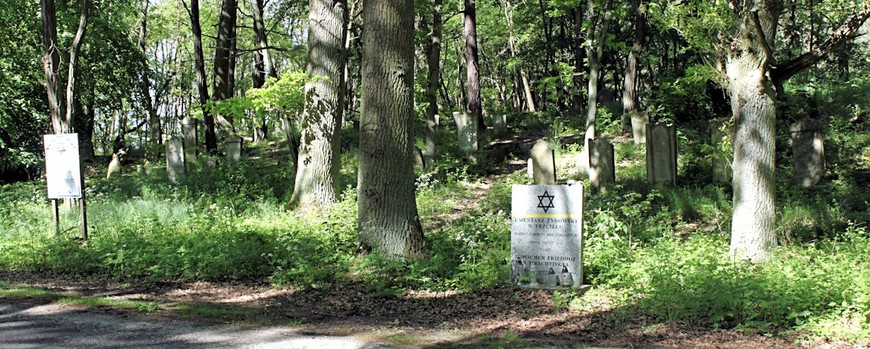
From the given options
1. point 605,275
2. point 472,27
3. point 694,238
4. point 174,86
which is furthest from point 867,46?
point 174,86

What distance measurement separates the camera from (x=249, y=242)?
30.2 feet

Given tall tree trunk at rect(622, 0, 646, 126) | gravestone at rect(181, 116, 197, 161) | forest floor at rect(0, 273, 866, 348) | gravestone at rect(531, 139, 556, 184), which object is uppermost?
tall tree trunk at rect(622, 0, 646, 126)

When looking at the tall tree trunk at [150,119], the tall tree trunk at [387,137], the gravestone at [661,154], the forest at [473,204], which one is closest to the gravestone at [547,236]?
the forest at [473,204]

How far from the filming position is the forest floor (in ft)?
18.2

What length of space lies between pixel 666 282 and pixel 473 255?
2630 millimetres

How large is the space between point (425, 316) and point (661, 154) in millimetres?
7699

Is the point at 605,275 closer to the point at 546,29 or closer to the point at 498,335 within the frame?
the point at 498,335

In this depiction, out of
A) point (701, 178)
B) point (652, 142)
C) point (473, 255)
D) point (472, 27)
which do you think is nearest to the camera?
point (473, 255)

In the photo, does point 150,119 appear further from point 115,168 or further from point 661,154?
point 661,154

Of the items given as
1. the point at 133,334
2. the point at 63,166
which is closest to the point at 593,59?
the point at 63,166

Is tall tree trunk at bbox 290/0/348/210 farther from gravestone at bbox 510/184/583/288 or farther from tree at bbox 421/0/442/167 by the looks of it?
gravestone at bbox 510/184/583/288

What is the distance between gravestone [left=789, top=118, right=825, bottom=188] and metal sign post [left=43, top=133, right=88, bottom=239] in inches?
545

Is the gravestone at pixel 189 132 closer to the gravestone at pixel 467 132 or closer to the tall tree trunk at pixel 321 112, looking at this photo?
the gravestone at pixel 467 132

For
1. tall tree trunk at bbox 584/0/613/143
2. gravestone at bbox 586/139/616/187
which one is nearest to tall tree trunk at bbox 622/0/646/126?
tall tree trunk at bbox 584/0/613/143
